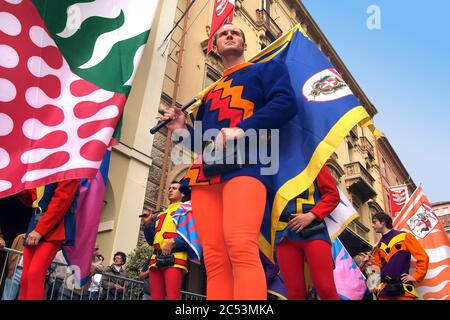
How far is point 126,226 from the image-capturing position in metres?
7.27

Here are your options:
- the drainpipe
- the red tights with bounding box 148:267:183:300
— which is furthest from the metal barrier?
the drainpipe

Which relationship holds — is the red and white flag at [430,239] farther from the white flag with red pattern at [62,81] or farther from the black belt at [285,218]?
the white flag with red pattern at [62,81]

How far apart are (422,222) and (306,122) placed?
5.79 meters

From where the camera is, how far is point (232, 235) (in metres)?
2.00

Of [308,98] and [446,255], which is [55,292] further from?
[446,255]

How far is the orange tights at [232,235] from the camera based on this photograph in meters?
1.93

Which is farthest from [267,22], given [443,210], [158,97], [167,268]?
[443,210]

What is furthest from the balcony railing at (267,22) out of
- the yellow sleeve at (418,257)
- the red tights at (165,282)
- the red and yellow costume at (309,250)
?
the red and yellow costume at (309,250)

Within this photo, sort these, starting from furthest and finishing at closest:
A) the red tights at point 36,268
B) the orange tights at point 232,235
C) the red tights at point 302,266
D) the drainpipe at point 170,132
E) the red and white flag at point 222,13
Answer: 1. the red and white flag at point 222,13
2. the drainpipe at point 170,132
3. the red tights at point 36,268
4. the red tights at point 302,266
5. the orange tights at point 232,235

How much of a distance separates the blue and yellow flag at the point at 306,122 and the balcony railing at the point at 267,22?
10.7 meters

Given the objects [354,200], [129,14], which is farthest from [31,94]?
[354,200]

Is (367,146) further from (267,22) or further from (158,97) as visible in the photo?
(158,97)

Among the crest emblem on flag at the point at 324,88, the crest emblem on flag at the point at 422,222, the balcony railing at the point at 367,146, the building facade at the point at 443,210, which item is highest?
the building facade at the point at 443,210

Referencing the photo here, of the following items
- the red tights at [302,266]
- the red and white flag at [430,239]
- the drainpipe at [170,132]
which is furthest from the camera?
the drainpipe at [170,132]
